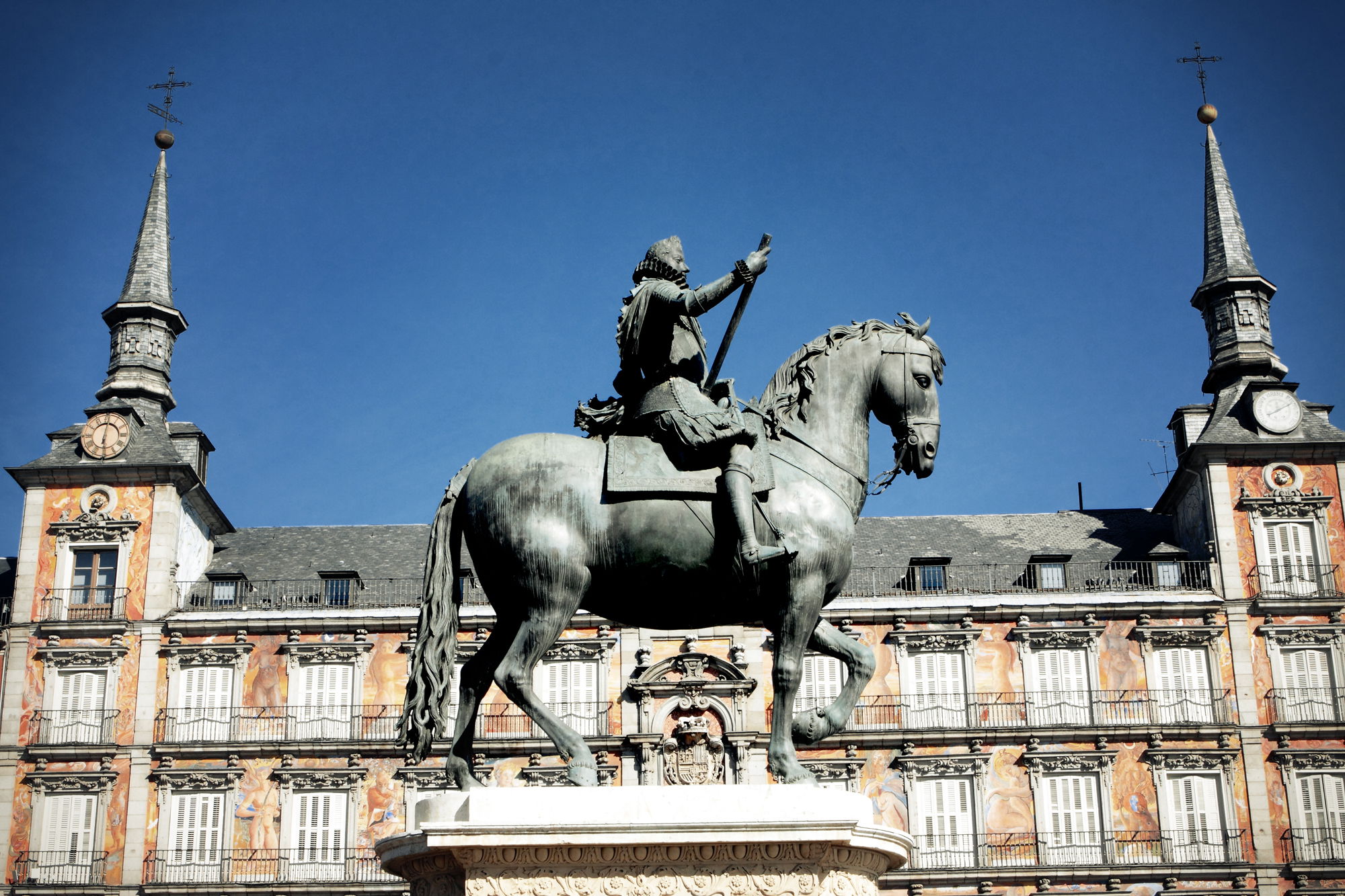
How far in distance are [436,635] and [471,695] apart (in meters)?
0.45

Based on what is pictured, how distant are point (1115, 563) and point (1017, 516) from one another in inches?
180

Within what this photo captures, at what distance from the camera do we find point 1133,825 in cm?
4244

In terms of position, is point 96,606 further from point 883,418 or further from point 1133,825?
point 883,418

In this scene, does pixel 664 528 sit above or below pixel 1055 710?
below

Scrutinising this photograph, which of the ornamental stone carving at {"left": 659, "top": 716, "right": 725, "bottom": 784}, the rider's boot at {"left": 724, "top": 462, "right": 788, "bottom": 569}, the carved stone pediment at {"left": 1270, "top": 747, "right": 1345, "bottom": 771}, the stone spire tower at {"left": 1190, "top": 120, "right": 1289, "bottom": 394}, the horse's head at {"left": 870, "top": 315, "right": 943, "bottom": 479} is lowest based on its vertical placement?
the rider's boot at {"left": 724, "top": 462, "right": 788, "bottom": 569}

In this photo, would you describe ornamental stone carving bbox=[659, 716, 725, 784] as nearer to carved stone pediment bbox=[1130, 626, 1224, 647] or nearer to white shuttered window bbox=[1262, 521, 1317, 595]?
carved stone pediment bbox=[1130, 626, 1224, 647]

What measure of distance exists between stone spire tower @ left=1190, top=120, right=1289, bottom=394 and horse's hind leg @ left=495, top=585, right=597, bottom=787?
44.6 metres

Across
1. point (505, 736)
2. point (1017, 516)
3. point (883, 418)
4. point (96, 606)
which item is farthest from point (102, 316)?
point (883, 418)

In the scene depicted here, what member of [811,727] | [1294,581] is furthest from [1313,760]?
[811,727]

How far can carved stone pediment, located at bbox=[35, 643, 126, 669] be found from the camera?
44.3 metres

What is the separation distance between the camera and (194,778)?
142 feet

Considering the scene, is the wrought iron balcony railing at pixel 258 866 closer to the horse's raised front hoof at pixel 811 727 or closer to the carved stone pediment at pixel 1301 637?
the carved stone pediment at pixel 1301 637

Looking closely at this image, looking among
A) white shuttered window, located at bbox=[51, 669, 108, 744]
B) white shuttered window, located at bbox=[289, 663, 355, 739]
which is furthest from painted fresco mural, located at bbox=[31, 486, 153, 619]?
white shuttered window, located at bbox=[289, 663, 355, 739]

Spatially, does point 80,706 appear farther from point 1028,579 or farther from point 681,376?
point 681,376
